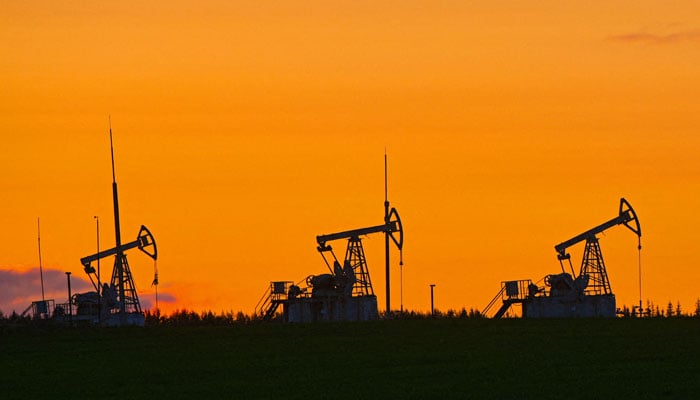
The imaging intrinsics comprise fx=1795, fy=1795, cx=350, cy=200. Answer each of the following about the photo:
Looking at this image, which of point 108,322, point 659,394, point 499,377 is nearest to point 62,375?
point 499,377

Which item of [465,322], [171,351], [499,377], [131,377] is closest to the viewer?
[499,377]

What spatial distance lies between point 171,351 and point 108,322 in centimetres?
5157

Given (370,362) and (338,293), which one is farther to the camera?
(338,293)

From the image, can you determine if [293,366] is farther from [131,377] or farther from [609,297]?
[609,297]

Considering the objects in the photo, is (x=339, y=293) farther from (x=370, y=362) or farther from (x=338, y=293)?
(x=370, y=362)

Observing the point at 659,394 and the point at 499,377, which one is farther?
the point at 499,377

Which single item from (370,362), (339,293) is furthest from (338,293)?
(370,362)

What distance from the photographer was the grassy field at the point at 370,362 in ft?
147

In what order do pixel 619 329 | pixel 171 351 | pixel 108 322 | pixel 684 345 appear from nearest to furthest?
pixel 684 345 → pixel 171 351 → pixel 619 329 → pixel 108 322

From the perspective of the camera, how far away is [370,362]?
5403 cm

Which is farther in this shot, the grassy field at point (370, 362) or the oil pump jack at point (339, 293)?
the oil pump jack at point (339, 293)

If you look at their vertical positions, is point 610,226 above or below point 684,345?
above

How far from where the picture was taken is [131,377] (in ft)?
168

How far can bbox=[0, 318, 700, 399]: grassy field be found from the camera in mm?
44875
